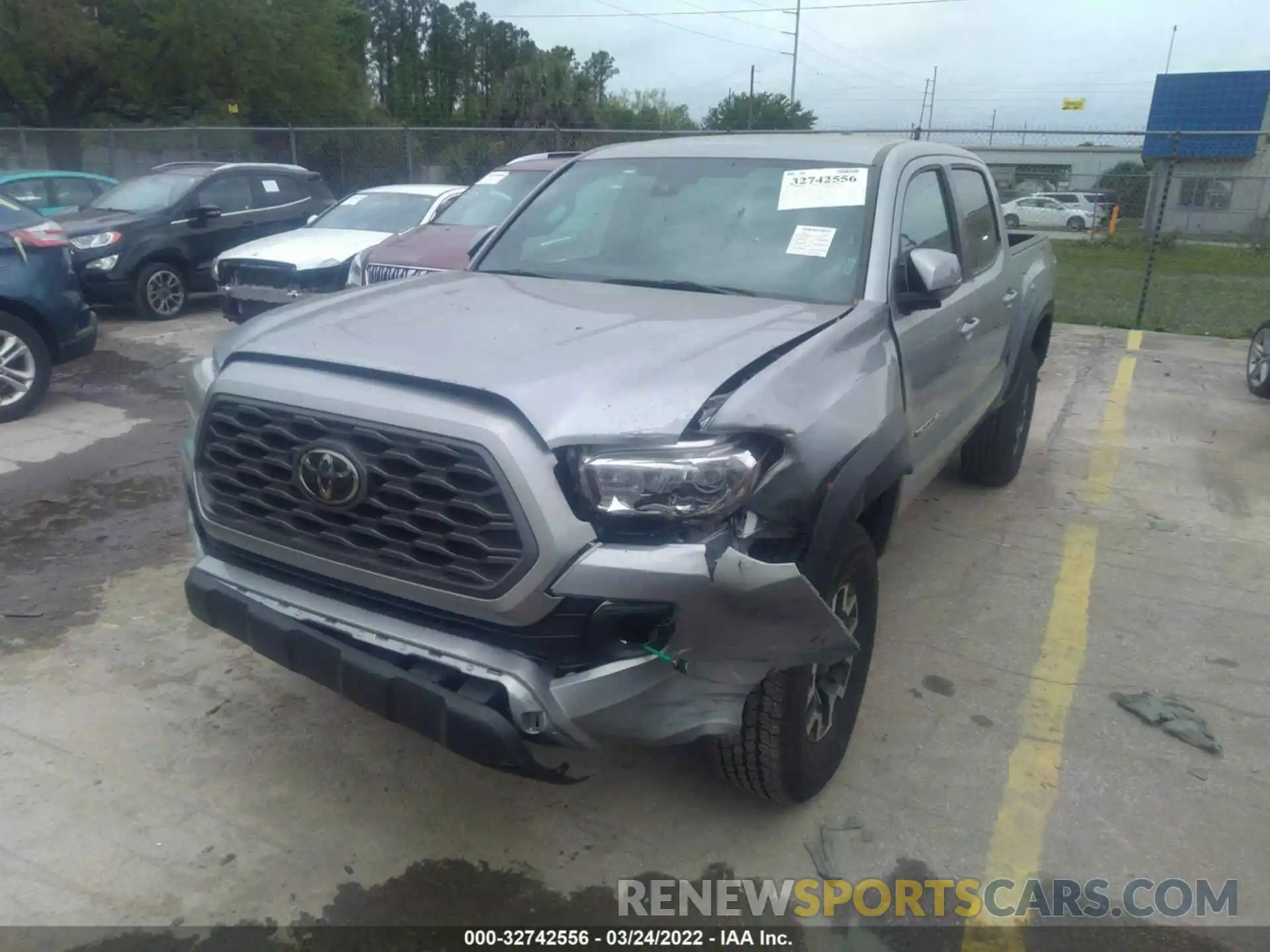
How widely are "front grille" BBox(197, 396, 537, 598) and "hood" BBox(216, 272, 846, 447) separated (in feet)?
0.55

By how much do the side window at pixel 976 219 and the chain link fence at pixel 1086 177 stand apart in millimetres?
5038

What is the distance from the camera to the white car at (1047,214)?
58.0 ft

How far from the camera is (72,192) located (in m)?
12.7

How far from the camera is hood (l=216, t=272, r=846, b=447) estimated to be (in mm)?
2297

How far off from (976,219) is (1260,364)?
15.0ft

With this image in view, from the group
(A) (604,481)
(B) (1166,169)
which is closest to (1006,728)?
(A) (604,481)

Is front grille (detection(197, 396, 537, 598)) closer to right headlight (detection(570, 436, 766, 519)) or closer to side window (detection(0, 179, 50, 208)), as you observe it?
right headlight (detection(570, 436, 766, 519))

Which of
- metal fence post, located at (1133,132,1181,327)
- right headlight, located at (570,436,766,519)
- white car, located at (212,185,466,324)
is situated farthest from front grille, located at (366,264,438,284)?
metal fence post, located at (1133,132,1181,327)

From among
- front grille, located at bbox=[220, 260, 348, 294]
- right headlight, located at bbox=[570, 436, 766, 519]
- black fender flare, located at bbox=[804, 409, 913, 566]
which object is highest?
right headlight, located at bbox=[570, 436, 766, 519]

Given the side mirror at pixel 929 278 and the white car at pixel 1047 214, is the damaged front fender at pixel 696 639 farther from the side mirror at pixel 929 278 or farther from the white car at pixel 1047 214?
the white car at pixel 1047 214

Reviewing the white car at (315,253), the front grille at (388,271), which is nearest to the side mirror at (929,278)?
the front grille at (388,271)

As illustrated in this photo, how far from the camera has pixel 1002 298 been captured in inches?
183

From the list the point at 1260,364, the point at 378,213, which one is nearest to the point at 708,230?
the point at 1260,364

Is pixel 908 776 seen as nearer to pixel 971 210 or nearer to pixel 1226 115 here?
pixel 971 210
